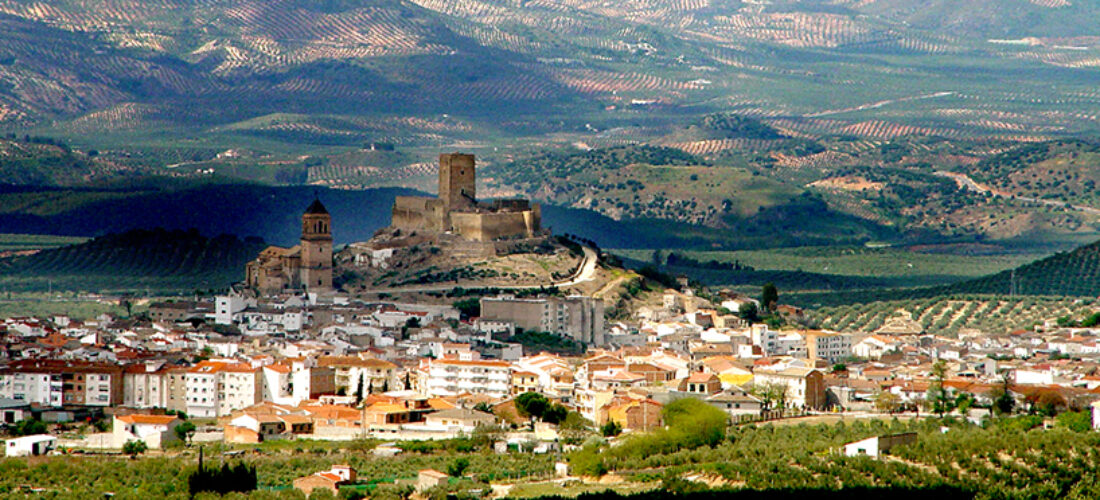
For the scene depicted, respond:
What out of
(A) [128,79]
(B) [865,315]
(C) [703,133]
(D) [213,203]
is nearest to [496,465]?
(B) [865,315]

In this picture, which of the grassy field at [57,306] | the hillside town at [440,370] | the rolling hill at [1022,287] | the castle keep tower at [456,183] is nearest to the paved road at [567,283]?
the hillside town at [440,370]

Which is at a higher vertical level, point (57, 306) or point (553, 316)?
point (57, 306)

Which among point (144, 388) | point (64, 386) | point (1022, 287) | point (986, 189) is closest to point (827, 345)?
point (144, 388)

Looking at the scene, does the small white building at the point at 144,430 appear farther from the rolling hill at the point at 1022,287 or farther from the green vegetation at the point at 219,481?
Result: the rolling hill at the point at 1022,287

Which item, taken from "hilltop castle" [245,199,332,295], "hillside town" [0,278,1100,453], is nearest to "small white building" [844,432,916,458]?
"hillside town" [0,278,1100,453]

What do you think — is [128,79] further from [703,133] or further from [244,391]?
[244,391]

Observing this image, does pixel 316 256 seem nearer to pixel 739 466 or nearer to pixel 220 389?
pixel 220 389

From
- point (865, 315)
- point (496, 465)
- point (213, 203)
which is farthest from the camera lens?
point (213, 203)
